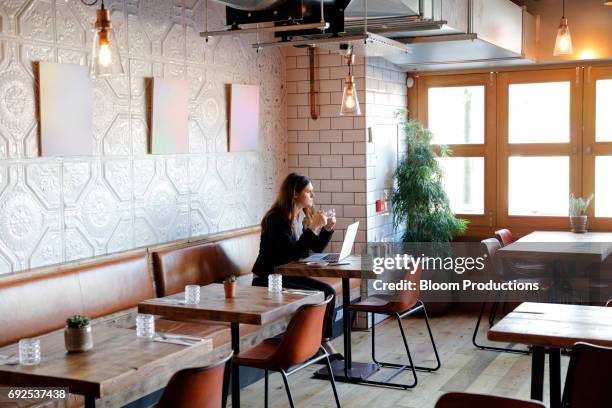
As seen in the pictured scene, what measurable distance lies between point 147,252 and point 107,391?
2.59 meters

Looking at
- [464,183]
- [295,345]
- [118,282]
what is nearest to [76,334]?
[295,345]

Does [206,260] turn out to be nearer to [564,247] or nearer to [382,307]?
[382,307]

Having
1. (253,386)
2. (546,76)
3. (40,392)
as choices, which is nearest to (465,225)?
(546,76)

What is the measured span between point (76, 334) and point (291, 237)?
2779 millimetres

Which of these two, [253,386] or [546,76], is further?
[546,76]

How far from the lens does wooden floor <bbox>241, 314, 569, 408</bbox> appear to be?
5.39 meters

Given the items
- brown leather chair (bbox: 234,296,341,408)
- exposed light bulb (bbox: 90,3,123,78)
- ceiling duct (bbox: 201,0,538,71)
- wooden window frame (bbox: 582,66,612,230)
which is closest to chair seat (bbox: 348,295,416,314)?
brown leather chair (bbox: 234,296,341,408)

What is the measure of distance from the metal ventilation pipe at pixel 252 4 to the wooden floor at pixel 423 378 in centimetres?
253

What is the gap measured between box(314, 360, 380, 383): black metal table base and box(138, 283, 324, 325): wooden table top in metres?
1.28

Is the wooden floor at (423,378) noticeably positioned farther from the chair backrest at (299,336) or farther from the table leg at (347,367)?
the chair backrest at (299,336)

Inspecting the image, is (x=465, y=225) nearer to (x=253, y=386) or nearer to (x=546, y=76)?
(x=546, y=76)

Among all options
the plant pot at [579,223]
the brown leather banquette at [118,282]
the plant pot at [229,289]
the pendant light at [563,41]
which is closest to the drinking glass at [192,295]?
the plant pot at [229,289]

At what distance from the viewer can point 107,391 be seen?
3.01 metres

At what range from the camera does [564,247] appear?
262 inches
